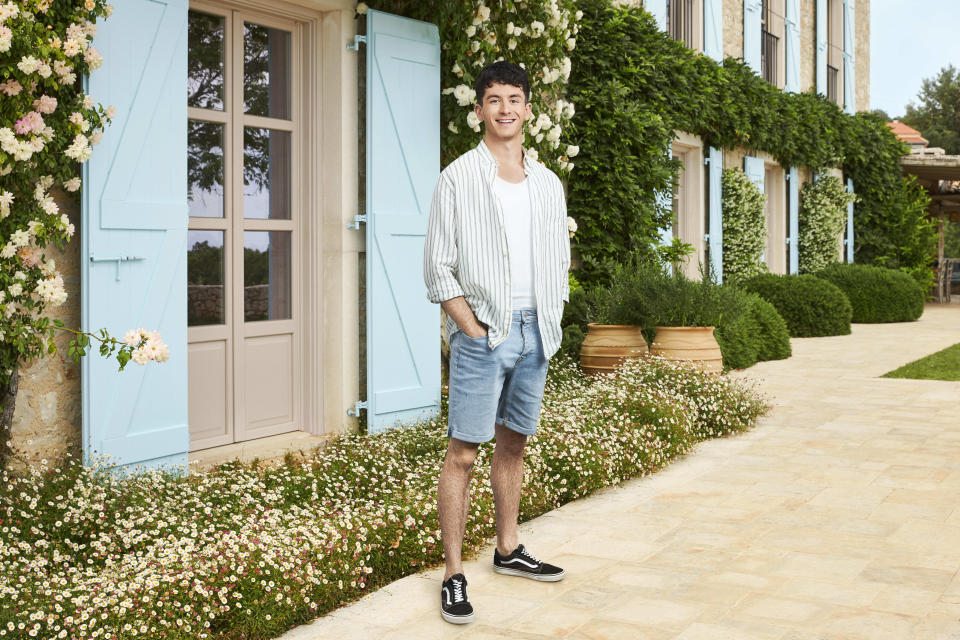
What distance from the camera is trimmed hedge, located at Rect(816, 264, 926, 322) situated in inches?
561

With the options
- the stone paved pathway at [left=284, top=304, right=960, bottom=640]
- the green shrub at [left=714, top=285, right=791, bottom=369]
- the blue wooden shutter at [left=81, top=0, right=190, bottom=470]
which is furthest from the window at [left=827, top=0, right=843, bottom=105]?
the blue wooden shutter at [left=81, top=0, right=190, bottom=470]

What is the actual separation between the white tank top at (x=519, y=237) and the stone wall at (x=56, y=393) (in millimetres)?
2164

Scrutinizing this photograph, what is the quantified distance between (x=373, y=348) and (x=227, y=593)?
2656 millimetres

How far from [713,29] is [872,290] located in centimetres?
515

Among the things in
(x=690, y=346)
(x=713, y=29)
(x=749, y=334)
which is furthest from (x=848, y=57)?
(x=690, y=346)

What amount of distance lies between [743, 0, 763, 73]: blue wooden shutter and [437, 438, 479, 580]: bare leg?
9.92 meters

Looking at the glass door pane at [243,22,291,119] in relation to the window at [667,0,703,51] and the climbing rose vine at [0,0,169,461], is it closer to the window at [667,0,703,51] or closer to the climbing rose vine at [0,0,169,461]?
the climbing rose vine at [0,0,169,461]

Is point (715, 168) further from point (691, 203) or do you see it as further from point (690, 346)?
point (690, 346)

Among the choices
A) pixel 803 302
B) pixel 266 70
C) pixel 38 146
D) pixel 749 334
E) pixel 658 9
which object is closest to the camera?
pixel 38 146

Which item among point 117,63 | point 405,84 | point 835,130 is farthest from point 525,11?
point 835,130

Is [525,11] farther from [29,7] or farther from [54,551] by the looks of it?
[54,551]

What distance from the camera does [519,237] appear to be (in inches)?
127

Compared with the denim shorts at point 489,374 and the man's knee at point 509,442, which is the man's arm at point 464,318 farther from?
the man's knee at point 509,442

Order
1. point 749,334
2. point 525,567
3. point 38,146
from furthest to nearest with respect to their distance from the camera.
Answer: point 749,334
point 38,146
point 525,567
